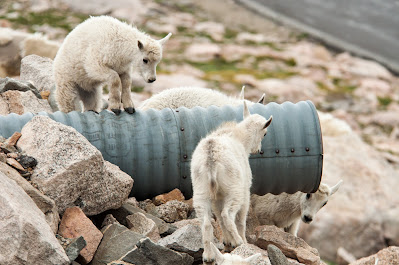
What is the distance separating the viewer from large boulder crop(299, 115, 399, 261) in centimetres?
1561

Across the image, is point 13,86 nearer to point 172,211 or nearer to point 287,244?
point 172,211

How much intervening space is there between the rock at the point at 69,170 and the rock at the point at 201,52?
15651 millimetres

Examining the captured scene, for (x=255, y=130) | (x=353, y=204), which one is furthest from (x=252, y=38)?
(x=255, y=130)

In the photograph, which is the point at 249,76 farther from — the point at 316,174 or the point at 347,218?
the point at 316,174

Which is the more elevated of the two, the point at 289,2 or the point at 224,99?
the point at 224,99

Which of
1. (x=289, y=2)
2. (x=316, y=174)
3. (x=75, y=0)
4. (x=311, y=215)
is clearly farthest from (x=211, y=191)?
(x=289, y=2)

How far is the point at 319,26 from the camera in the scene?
2852 centimetres

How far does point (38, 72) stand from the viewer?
524 inches

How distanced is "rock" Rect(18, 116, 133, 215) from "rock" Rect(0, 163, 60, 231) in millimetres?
250

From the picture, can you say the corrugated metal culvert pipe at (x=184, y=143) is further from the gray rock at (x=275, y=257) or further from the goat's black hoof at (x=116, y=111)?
the gray rock at (x=275, y=257)

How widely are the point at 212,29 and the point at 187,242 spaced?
64.8 ft

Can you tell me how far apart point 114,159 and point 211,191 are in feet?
7.66

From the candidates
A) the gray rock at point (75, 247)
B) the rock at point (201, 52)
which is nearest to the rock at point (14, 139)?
the gray rock at point (75, 247)

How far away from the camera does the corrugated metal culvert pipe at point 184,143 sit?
9930 mm
